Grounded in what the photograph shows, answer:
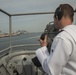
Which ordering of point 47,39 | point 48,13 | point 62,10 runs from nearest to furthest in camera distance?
point 62,10 < point 47,39 < point 48,13

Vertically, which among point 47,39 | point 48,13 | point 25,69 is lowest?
point 25,69

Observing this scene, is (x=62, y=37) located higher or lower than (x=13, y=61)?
higher

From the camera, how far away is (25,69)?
3350 mm

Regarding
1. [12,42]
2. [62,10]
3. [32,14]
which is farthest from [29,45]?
[62,10]

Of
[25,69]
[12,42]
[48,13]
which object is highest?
[48,13]

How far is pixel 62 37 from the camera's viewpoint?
1714 mm

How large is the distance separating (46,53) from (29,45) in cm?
223

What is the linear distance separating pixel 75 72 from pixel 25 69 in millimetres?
1650

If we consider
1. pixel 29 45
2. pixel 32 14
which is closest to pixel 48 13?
pixel 32 14

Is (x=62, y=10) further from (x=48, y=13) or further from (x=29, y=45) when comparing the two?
(x=29, y=45)

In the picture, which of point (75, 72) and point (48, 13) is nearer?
point (75, 72)

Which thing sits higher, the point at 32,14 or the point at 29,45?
the point at 32,14

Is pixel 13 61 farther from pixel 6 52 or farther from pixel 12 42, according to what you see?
pixel 12 42

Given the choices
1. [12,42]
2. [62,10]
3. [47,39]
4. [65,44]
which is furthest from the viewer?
[12,42]
